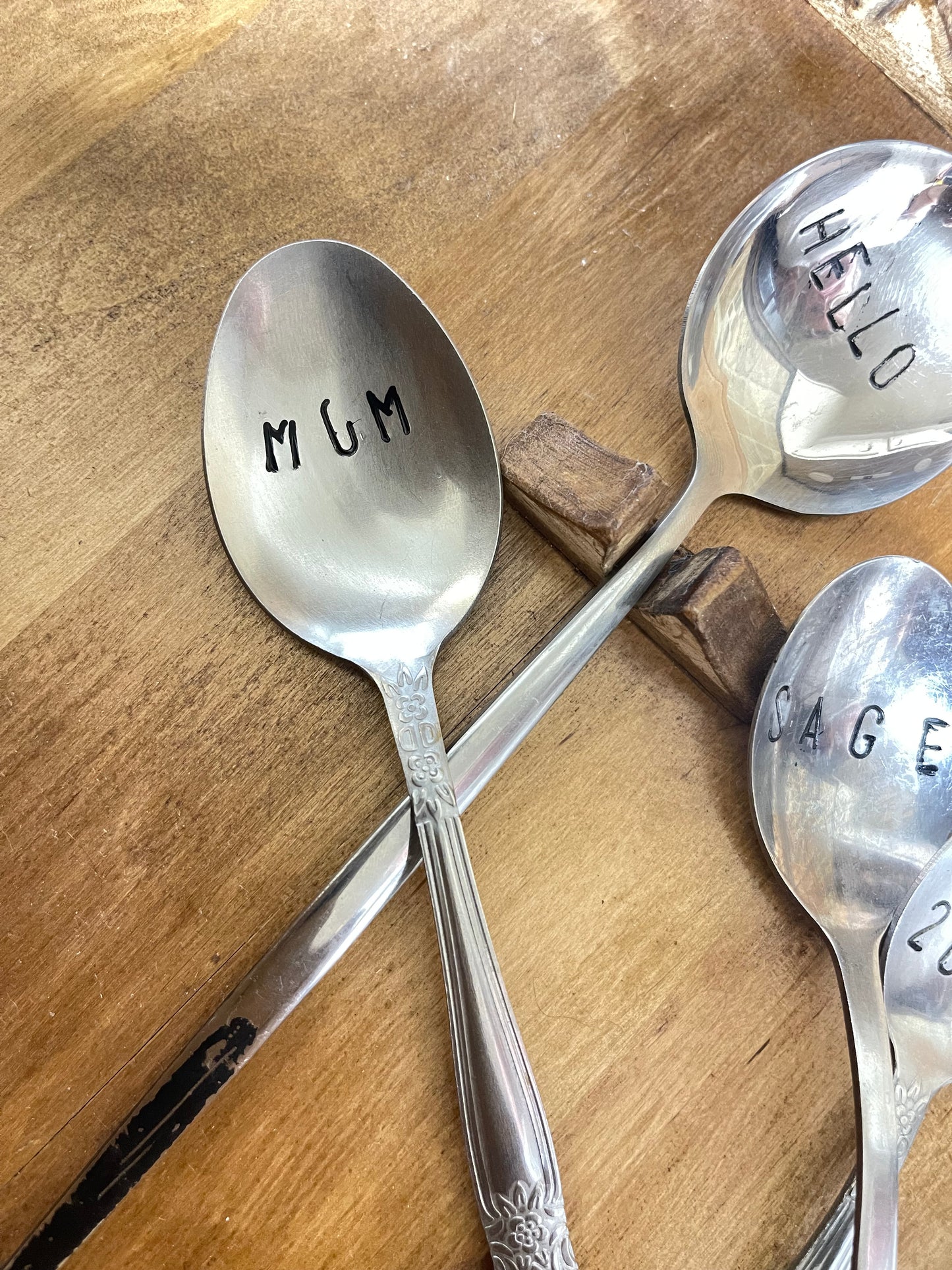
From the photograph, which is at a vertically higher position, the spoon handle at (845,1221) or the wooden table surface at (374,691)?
the wooden table surface at (374,691)

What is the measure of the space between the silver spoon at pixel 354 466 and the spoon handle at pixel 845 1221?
265 millimetres

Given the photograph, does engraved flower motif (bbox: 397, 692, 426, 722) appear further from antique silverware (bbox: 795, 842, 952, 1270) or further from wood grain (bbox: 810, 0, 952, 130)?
wood grain (bbox: 810, 0, 952, 130)

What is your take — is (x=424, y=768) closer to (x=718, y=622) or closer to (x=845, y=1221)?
(x=718, y=622)

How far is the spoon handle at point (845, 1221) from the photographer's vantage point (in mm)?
360

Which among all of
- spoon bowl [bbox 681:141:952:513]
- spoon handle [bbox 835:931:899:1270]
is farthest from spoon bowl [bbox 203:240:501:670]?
spoon handle [bbox 835:931:899:1270]

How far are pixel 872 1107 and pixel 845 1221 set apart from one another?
0.05m

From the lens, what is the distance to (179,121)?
46cm

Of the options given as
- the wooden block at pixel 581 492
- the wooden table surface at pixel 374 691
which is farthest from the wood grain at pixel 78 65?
the wooden block at pixel 581 492

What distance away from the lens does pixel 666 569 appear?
1.41 feet

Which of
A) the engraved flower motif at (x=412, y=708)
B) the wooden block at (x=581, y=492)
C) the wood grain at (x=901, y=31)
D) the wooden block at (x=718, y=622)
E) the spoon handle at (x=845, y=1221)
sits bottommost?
the spoon handle at (x=845, y=1221)

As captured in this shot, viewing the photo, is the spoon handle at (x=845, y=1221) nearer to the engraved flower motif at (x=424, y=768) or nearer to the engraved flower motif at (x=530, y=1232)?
the engraved flower motif at (x=530, y=1232)

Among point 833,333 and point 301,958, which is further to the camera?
point 833,333

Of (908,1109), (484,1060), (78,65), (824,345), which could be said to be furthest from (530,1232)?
(78,65)

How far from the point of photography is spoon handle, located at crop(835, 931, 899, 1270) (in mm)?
→ 349
